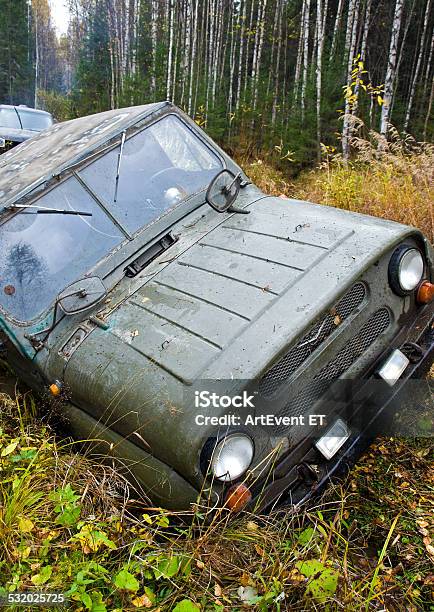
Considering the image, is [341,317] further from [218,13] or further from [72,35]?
[72,35]

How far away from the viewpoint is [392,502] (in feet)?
8.06

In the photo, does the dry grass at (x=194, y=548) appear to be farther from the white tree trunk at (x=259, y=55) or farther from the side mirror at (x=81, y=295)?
the white tree trunk at (x=259, y=55)

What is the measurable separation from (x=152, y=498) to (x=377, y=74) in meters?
16.9

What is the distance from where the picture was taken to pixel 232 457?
1.96 meters

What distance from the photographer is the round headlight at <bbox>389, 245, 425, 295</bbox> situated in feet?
8.14

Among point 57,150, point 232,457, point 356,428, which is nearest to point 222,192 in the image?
point 57,150

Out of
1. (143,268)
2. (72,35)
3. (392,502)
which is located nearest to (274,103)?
(143,268)

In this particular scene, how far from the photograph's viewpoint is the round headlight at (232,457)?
1.92 m

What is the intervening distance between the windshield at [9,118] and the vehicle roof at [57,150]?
7.24m

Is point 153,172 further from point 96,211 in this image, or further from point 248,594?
point 248,594

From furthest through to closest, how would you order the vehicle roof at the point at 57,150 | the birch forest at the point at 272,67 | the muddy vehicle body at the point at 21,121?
the birch forest at the point at 272,67 → the muddy vehicle body at the point at 21,121 → the vehicle roof at the point at 57,150

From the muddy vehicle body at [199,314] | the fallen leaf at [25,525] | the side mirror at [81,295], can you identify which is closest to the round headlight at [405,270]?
→ the muddy vehicle body at [199,314]

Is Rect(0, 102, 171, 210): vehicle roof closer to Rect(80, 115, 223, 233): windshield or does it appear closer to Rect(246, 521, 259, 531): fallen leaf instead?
Rect(80, 115, 223, 233): windshield

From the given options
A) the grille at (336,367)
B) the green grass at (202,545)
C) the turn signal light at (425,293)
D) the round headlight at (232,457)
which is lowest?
the green grass at (202,545)
